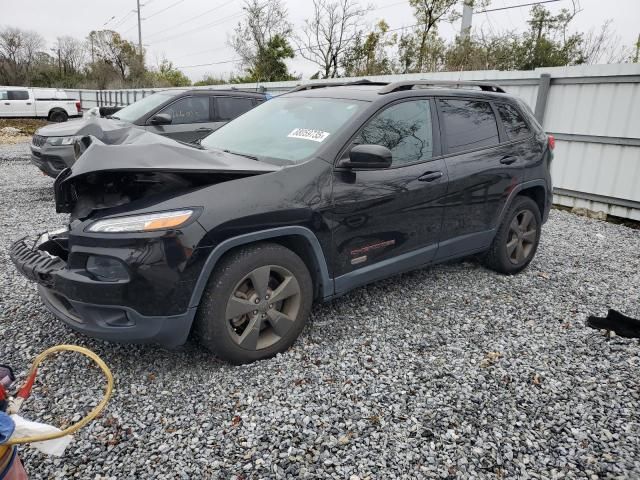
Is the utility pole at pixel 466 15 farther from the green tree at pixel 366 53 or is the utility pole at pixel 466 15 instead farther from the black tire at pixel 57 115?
the black tire at pixel 57 115

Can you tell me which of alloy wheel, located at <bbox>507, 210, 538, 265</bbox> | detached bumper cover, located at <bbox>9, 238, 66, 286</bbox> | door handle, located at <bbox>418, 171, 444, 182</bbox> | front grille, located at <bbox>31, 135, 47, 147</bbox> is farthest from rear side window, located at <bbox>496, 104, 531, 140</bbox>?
front grille, located at <bbox>31, 135, 47, 147</bbox>

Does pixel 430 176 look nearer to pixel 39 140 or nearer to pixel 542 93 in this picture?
pixel 542 93

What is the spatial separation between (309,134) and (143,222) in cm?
136

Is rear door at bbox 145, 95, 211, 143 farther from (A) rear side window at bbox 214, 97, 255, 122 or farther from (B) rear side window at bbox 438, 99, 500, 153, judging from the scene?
(B) rear side window at bbox 438, 99, 500, 153

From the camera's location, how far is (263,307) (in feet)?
8.84

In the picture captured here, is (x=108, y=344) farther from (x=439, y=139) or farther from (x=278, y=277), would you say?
(x=439, y=139)

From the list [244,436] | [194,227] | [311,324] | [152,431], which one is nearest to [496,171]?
[311,324]

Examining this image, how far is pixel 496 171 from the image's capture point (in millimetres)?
3914

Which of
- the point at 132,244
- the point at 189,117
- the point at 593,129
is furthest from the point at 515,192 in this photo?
the point at 189,117

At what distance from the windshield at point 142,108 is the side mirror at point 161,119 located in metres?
0.27

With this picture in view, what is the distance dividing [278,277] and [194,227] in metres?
0.66

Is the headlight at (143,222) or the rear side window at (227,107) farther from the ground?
the rear side window at (227,107)

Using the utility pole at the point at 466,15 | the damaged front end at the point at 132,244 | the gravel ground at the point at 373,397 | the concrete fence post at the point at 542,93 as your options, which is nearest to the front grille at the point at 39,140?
the gravel ground at the point at 373,397

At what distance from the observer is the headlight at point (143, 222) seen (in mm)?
2312
